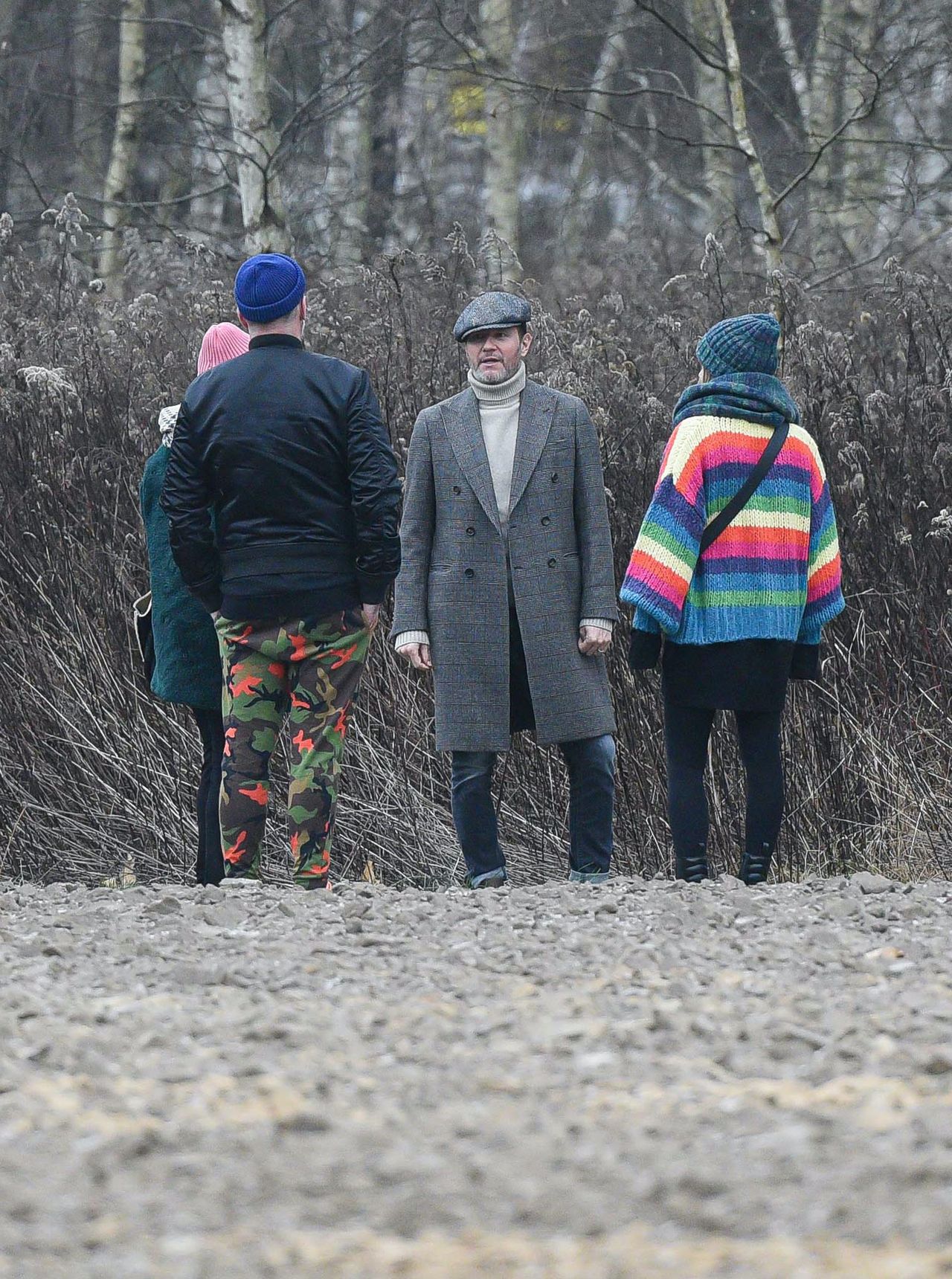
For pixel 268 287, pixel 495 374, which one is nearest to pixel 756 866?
pixel 495 374

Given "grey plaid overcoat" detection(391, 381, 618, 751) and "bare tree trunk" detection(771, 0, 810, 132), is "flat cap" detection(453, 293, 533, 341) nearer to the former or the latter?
"grey plaid overcoat" detection(391, 381, 618, 751)

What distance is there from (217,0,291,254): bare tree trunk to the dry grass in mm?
3048

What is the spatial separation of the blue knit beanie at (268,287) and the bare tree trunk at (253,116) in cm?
547

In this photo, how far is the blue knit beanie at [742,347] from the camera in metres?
5.16

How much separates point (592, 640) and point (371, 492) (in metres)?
0.80

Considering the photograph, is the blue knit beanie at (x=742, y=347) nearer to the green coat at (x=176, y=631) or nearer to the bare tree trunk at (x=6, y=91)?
the green coat at (x=176, y=631)

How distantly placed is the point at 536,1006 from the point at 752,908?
121 cm

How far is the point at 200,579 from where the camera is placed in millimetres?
5066

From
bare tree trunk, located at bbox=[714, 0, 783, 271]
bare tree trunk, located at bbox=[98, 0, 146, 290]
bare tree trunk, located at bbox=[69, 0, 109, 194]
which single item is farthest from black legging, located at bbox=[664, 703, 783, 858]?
bare tree trunk, located at bbox=[69, 0, 109, 194]

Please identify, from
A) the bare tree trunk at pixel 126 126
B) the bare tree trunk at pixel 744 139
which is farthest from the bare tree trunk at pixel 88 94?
the bare tree trunk at pixel 744 139

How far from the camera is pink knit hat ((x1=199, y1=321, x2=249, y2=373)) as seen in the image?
5.27 metres

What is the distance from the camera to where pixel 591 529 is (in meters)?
5.32

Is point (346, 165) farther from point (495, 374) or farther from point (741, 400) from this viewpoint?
point (741, 400)

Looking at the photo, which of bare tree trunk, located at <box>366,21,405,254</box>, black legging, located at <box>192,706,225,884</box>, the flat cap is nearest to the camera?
the flat cap
